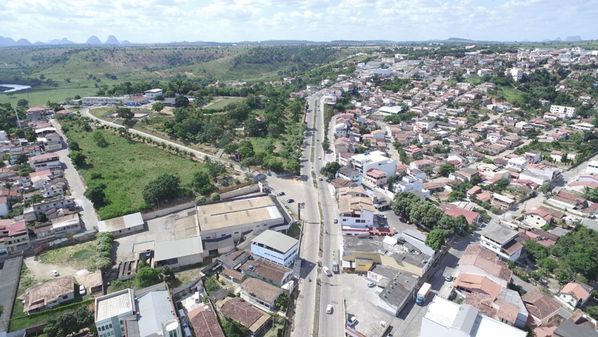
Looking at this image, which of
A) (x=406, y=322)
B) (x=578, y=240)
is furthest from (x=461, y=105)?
(x=406, y=322)

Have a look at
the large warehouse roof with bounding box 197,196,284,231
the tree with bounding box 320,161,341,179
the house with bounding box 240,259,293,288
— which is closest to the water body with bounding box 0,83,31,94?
the large warehouse roof with bounding box 197,196,284,231

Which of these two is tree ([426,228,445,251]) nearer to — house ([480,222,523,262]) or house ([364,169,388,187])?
house ([480,222,523,262])

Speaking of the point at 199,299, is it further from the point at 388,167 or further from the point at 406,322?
the point at 388,167

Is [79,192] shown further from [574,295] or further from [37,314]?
[574,295]

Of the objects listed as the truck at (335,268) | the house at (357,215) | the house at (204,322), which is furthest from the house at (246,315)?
the house at (357,215)

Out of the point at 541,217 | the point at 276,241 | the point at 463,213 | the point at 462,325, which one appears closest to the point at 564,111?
the point at 541,217
